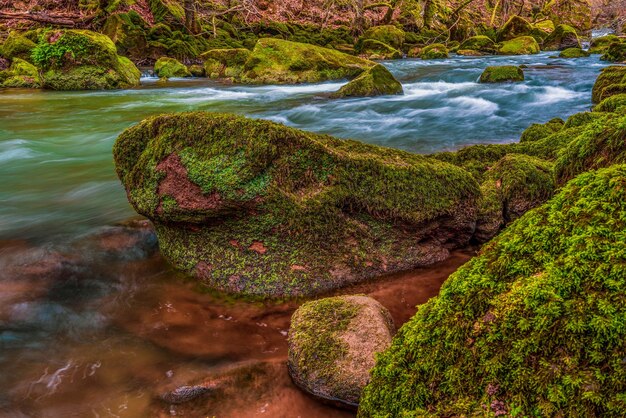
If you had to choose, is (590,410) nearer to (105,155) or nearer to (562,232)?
(562,232)

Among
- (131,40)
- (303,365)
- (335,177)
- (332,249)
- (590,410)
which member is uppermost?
(131,40)

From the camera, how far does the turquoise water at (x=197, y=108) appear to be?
229 inches

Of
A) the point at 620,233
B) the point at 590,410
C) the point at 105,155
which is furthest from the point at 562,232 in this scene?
the point at 105,155

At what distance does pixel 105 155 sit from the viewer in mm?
8117

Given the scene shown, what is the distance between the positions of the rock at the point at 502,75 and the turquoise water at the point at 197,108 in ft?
1.69

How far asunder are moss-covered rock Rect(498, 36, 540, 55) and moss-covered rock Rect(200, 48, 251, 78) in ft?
50.7

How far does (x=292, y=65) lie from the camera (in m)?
16.7

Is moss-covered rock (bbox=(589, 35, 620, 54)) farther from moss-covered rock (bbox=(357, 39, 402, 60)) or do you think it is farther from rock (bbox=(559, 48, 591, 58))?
moss-covered rock (bbox=(357, 39, 402, 60))

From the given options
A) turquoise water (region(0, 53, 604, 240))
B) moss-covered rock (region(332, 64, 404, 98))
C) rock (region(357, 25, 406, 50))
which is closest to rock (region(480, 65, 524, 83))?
turquoise water (region(0, 53, 604, 240))

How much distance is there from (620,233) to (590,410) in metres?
0.59

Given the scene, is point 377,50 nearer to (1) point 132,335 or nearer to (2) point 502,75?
(2) point 502,75

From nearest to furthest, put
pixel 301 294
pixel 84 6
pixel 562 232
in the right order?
pixel 562 232
pixel 301 294
pixel 84 6

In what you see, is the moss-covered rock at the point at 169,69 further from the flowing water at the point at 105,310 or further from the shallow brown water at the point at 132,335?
the shallow brown water at the point at 132,335

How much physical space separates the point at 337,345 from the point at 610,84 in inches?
404
